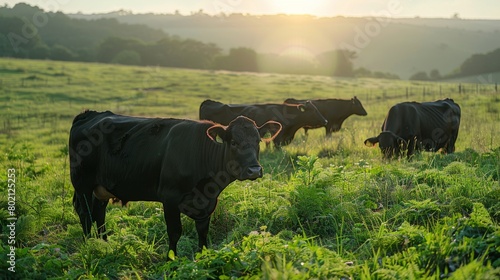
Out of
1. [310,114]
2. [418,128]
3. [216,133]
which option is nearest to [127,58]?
[310,114]

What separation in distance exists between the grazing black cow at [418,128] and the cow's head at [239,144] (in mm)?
6587

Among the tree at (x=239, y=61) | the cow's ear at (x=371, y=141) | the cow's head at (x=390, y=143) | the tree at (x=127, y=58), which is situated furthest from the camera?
the tree at (x=239, y=61)

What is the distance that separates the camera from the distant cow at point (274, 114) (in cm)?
1605

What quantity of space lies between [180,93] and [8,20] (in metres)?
42.4

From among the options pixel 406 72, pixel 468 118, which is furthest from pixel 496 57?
pixel 468 118

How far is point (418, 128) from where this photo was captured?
13.3 m

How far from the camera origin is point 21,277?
5.13 meters

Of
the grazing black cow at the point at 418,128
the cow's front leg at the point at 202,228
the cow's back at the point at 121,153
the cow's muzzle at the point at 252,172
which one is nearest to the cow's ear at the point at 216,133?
the cow's muzzle at the point at 252,172

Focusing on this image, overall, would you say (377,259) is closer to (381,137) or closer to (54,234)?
(54,234)

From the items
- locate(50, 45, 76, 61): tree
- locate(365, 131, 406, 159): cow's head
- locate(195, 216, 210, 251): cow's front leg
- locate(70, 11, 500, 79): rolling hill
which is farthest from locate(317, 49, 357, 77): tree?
locate(195, 216, 210, 251): cow's front leg

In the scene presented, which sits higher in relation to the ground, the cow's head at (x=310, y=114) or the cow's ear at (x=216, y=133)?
the cow's ear at (x=216, y=133)

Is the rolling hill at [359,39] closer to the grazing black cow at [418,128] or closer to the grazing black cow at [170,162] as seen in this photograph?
the grazing black cow at [418,128]

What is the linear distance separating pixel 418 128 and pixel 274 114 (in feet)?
15.9

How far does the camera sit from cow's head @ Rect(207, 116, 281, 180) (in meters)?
5.83
